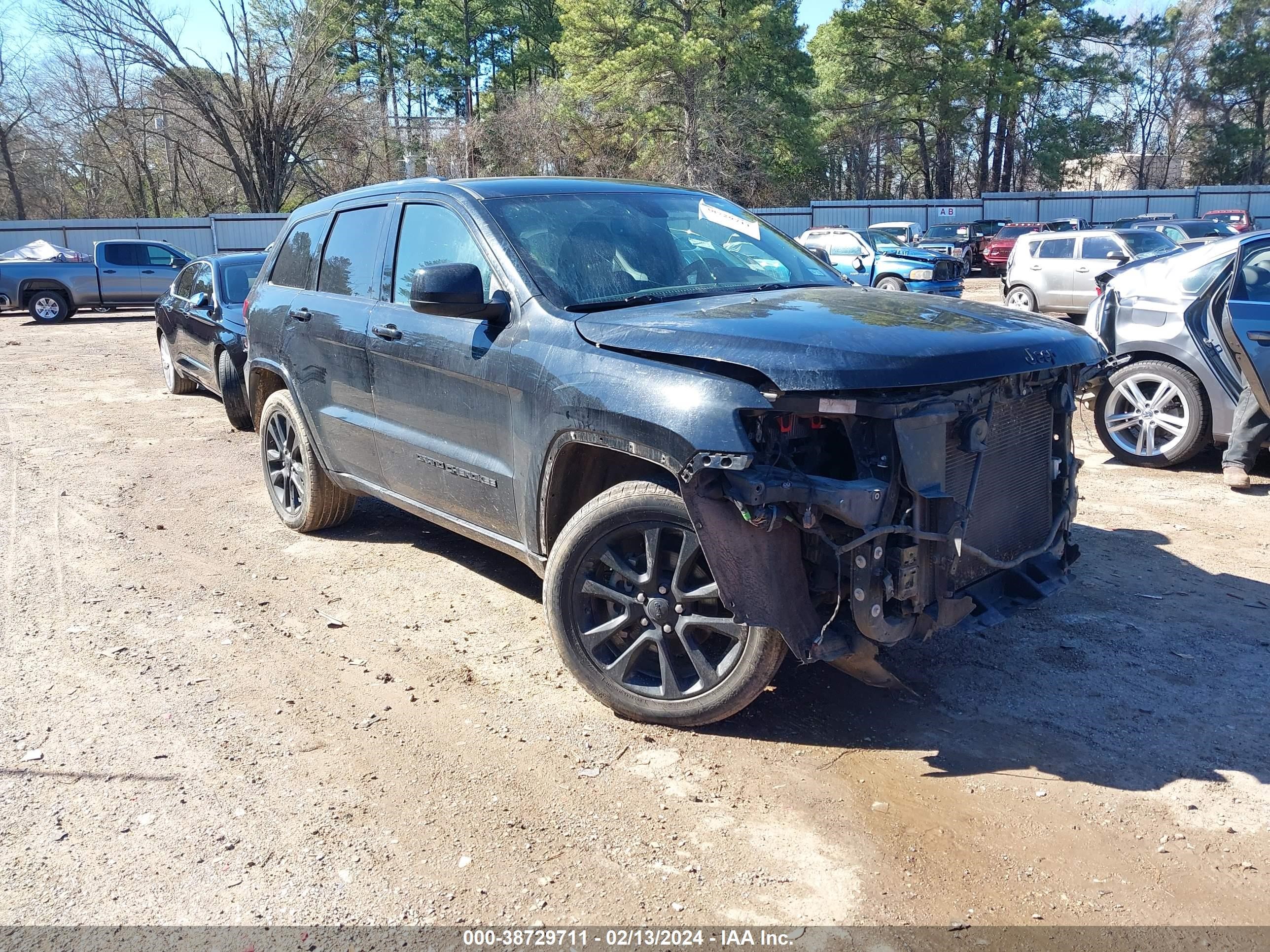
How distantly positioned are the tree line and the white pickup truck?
14722mm

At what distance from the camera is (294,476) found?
6242 millimetres

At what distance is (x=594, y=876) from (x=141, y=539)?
4531mm

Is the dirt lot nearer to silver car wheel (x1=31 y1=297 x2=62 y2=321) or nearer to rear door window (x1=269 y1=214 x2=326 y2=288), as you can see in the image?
rear door window (x1=269 y1=214 x2=326 y2=288)

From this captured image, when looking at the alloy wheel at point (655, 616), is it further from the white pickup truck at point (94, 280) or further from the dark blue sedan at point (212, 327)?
the white pickup truck at point (94, 280)

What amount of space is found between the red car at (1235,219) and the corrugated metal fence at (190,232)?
2744cm

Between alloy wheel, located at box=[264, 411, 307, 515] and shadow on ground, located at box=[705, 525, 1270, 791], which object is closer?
shadow on ground, located at box=[705, 525, 1270, 791]

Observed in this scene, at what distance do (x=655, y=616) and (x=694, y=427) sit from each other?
762mm

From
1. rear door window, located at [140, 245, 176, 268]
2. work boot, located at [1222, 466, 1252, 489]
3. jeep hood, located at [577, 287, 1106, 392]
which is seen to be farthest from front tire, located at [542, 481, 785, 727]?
rear door window, located at [140, 245, 176, 268]

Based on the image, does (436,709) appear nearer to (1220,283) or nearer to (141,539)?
(141,539)

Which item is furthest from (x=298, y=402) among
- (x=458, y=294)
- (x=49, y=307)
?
(x=49, y=307)

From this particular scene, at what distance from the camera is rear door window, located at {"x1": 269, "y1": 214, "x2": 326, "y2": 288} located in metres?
5.70

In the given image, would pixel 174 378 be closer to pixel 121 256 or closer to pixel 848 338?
pixel 848 338

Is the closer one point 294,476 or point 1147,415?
point 294,476

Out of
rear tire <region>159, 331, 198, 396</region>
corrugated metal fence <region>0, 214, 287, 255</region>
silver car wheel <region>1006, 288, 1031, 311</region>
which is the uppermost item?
corrugated metal fence <region>0, 214, 287, 255</region>
